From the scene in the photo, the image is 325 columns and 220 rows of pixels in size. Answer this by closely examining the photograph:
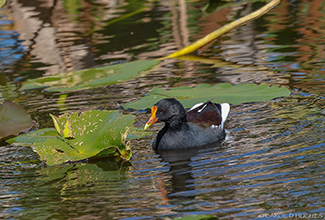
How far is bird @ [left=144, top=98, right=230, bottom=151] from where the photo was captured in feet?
14.2

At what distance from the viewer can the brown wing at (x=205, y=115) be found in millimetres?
4668

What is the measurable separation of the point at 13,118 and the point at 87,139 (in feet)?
3.75

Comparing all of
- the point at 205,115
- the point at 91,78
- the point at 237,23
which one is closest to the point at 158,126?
the point at 205,115

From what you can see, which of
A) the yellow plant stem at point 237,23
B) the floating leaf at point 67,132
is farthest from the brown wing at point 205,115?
the floating leaf at point 67,132

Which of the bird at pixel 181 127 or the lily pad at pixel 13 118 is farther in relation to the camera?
the lily pad at pixel 13 118

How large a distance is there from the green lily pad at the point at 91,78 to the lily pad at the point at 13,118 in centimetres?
78

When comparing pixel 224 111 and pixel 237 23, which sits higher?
pixel 237 23

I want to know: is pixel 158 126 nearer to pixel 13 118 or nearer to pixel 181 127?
pixel 181 127

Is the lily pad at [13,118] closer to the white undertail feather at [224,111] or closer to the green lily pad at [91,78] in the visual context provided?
the green lily pad at [91,78]

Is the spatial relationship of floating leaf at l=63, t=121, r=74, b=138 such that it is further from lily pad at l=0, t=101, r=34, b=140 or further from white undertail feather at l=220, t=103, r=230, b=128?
white undertail feather at l=220, t=103, r=230, b=128

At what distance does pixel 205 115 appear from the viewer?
487 cm

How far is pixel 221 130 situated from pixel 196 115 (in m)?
0.41

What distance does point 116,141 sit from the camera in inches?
152

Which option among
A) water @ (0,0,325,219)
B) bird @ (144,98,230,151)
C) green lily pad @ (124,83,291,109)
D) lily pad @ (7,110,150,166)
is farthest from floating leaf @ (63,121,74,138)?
green lily pad @ (124,83,291,109)
